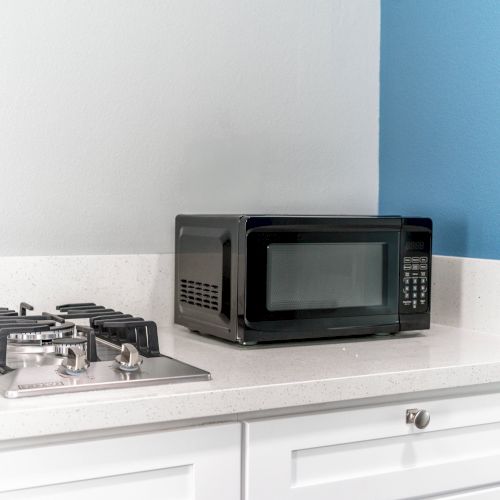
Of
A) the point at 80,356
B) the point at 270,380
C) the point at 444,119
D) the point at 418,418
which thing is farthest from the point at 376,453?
the point at 444,119

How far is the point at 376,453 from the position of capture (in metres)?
1.38

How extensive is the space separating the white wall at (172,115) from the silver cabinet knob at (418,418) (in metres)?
0.76

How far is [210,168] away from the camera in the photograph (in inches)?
77.4

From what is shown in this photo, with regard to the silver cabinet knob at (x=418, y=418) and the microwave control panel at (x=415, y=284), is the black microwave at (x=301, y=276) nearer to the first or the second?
the microwave control panel at (x=415, y=284)

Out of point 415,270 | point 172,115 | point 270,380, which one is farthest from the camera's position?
point 172,115

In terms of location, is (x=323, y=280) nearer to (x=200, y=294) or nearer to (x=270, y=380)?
Answer: (x=200, y=294)

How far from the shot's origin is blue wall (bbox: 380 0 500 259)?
5.96 feet

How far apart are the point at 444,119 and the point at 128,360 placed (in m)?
1.04

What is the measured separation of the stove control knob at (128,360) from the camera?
1.29 metres

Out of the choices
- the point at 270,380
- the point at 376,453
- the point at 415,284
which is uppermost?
the point at 415,284

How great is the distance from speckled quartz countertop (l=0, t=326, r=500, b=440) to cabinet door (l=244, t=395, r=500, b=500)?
0.04 meters

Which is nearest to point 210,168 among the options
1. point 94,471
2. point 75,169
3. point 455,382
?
point 75,169

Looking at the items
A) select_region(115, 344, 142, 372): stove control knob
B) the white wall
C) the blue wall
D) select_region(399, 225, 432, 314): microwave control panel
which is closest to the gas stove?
select_region(115, 344, 142, 372): stove control knob

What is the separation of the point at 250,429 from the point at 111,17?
1.02 metres
